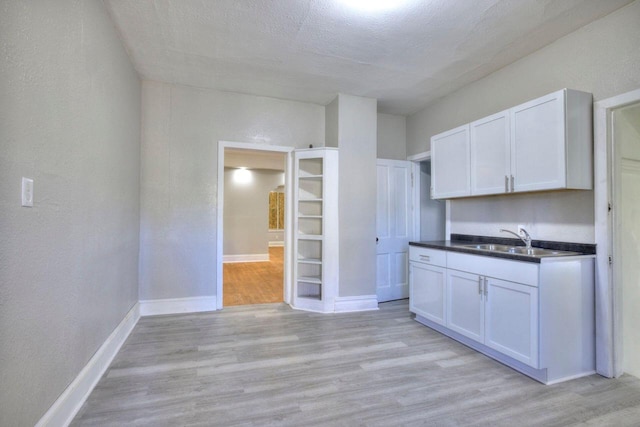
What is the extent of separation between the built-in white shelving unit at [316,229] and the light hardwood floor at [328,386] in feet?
2.80

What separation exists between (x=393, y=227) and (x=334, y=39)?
2669 millimetres

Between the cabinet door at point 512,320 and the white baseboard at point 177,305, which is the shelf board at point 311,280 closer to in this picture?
the white baseboard at point 177,305

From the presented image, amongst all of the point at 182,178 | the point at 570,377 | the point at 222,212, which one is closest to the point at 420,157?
the point at 222,212

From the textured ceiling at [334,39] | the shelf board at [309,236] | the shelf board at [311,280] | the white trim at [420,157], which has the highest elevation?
the textured ceiling at [334,39]

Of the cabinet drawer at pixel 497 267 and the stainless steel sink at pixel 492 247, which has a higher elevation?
the stainless steel sink at pixel 492 247

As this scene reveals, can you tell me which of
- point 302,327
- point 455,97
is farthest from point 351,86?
point 302,327

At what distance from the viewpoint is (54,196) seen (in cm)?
166

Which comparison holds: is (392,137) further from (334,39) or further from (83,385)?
(83,385)

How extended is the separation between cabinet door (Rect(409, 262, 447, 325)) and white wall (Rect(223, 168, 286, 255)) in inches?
229

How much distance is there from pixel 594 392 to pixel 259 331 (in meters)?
2.78

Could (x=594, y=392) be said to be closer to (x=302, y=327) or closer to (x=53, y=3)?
(x=302, y=327)

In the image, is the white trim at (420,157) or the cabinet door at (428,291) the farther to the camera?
the white trim at (420,157)

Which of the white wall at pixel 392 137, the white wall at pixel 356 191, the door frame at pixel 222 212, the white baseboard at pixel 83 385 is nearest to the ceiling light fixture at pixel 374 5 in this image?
the white wall at pixel 356 191

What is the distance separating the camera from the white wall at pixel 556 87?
2357 millimetres
